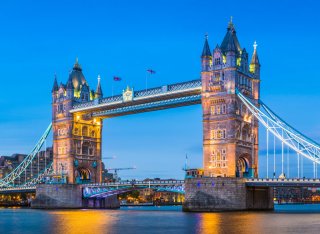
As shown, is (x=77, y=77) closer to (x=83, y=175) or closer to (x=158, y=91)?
(x=83, y=175)

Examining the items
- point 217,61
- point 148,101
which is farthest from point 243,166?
point 148,101

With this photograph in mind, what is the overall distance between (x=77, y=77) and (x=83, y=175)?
17280 mm

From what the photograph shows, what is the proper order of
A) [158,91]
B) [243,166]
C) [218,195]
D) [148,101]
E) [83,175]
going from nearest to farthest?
[218,195] → [243,166] → [158,91] → [148,101] → [83,175]

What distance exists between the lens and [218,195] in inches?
3002

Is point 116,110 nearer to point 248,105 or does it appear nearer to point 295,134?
point 248,105

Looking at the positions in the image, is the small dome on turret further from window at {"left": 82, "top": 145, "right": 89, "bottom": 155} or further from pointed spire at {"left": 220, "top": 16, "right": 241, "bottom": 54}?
pointed spire at {"left": 220, "top": 16, "right": 241, "bottom": 54}

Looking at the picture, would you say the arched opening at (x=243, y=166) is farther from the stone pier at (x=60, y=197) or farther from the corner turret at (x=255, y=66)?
the stone pier at (x=60, y=197)

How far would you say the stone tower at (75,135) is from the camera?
10425 cm

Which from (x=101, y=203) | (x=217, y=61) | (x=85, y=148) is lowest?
(x=101, y=203)

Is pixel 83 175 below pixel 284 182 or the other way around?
below

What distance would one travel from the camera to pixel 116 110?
99.9 m

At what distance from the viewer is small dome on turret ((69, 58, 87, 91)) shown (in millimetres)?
107375

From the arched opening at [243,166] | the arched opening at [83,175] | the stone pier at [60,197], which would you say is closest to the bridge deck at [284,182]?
the arched opening at [243,166]

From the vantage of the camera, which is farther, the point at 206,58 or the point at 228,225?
the point at 206,58
